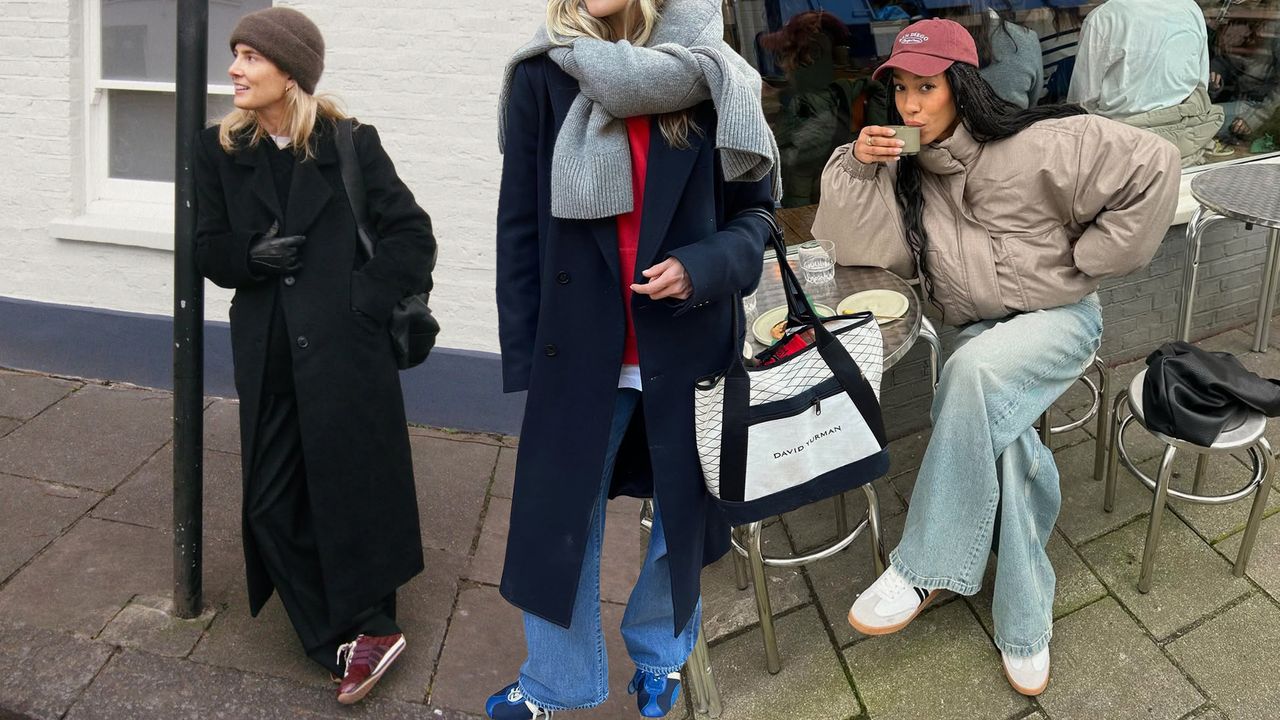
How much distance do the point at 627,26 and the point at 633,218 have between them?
39cm

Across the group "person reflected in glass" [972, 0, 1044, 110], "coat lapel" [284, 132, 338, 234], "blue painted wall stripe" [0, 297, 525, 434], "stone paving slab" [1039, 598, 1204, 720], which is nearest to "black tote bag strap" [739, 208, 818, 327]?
"coat lapel" [284, 132, 338, 234]

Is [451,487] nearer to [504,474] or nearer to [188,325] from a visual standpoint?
[504,474]

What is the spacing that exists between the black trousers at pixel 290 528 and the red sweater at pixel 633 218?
1.02 meters

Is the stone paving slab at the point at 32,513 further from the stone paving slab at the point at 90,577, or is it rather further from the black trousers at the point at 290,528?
the black trousers at the point at 290,528

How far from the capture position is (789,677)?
2965 mm

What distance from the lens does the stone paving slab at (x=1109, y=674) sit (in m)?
2.76

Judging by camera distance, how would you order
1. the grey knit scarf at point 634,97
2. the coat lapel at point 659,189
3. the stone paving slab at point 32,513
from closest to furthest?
the grey knit scarf at point 634,97 < the coat lapel at point 659,189 < the stone paving slab at point 32,513

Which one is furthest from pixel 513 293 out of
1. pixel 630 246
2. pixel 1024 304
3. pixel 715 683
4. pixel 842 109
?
pixel 842 109

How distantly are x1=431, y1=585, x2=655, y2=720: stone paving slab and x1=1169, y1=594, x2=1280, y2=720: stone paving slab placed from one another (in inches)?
54.0

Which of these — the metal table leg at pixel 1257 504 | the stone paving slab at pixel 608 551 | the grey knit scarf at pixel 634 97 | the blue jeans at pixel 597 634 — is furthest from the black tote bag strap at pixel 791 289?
the metal table leg at pixel 1257 504

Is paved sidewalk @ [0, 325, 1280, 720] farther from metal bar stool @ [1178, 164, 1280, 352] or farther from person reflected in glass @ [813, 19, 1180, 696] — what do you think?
metal bar stool @ [1178, 164, 1280, 352]

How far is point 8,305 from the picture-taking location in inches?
181

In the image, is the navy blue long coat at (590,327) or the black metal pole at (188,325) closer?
the navy blue long coat at (590,327)

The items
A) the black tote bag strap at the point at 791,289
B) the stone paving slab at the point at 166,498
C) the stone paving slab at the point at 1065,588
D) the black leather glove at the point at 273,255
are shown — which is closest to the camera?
the black tote bag strap at the point at 791,289
